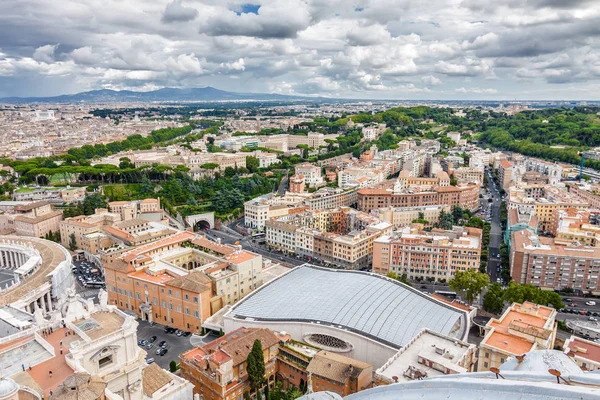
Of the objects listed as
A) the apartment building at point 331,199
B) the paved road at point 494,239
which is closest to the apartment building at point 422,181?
the apartment building at point 331,199

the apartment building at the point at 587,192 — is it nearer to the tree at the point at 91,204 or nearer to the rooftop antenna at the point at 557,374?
the rooftop antenna at the point at 557,374

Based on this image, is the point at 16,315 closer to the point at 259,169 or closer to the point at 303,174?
the point at 303,174

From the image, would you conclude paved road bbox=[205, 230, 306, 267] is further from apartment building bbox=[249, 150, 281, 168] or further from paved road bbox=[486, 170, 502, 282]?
apartment building bbox=[249, 150, 281, 168]

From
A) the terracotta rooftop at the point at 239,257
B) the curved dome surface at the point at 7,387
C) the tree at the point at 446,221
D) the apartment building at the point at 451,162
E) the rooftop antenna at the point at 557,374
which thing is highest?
the rooftop antenna at the point at 557,374

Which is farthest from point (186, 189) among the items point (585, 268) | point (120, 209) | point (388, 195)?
point (585, 268)

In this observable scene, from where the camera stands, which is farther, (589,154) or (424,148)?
(424,148)

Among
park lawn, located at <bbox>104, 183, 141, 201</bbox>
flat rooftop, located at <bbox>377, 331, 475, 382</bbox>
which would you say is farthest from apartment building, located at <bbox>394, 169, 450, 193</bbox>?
flat rooftop, located at <bbox>377, 331, 475, 382</bbox>
